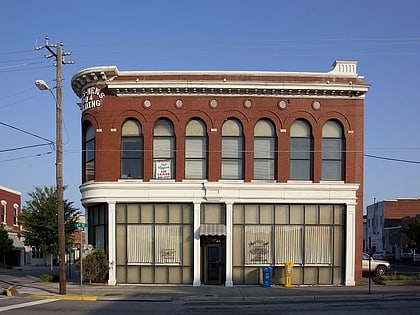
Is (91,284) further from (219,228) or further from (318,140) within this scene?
(318,140)

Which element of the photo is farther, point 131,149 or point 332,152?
point 332,152

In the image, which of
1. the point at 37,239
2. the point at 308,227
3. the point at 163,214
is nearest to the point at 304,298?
the point at 308,227

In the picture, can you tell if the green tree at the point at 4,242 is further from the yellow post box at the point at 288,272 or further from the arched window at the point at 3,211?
the yellow post box at the point at 288,272

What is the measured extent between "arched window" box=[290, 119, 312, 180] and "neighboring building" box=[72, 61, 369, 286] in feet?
0.17

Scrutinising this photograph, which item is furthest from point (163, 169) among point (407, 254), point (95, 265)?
point (407, 254)

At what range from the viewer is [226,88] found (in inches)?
1210

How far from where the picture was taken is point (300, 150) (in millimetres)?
31438

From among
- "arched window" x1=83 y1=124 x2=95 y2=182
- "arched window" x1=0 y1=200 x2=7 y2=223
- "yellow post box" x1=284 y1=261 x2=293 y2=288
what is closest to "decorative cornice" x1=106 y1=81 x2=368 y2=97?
"arched window" x1=83 y1=124 x2=95 y2=182

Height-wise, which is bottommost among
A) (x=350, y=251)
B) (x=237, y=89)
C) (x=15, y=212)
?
(x=15, y=212)

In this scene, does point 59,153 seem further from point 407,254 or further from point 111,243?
point 407,254

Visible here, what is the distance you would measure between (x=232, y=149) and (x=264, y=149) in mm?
1626

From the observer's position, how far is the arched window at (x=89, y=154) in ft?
106

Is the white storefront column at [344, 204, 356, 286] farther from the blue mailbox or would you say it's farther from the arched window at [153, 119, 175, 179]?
the arched window at [153, 119, 175, 179]

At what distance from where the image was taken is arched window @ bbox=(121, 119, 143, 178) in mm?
31344
